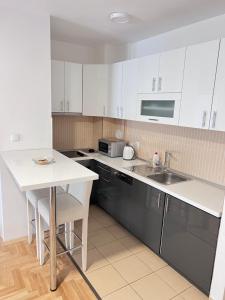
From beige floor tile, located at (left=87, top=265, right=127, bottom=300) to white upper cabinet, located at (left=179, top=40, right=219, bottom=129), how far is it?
160 centimetres

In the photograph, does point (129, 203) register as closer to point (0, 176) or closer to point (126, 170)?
point (126, 170)

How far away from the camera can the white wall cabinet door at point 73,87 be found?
3076 mm

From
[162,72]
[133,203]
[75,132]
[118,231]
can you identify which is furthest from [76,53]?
[118,231]

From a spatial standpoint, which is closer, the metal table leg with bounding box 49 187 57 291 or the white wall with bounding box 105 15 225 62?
the metal table leg with bounding box 49 187 57 291

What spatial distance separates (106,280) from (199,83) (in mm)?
1991

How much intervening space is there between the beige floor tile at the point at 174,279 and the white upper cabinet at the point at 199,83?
1455 mm

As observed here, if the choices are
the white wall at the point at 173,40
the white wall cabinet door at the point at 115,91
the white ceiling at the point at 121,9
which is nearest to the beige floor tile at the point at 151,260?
the white wall cabinet door at the point at 115,91

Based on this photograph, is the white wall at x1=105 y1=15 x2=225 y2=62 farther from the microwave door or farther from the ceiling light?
the microwave door

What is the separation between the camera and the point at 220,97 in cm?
179

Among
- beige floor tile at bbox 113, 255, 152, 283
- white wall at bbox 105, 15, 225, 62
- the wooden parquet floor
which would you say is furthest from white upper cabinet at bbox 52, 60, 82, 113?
beige floor tile at bbox 113, 255, 152, 283

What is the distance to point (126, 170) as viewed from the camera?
2.60 meters

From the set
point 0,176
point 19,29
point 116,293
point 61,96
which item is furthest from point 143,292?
point 19,29

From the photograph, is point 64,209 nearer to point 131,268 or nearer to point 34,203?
point 34,203

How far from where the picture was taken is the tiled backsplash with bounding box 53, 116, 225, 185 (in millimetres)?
2209
